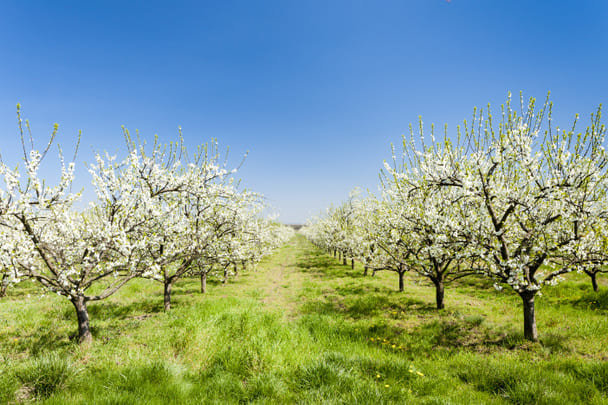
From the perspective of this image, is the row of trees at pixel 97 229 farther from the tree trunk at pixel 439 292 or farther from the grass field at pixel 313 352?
the tree trunk at pixel 439 292

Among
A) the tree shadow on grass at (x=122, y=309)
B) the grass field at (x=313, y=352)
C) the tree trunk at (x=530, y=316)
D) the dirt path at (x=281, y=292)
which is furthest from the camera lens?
the dirt path at (x=281, y=292)

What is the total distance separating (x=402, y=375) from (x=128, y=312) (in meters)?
12.5

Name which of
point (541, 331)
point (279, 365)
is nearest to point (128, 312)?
point (279, 365)

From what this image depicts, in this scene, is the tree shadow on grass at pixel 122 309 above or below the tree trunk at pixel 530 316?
below

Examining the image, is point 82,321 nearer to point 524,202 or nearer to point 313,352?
point 313,352

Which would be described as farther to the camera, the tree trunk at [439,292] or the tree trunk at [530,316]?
the tree trunk at [439,292]

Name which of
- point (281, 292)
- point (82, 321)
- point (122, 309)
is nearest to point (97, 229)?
point (82, 321)

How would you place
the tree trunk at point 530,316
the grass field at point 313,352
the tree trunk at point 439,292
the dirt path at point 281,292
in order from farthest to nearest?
Answer: the dirt path at point 281,292, the tree trunk at point 439,292, the tree trunk at point 530,316, the grass field at point 313,352

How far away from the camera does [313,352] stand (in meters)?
8.15

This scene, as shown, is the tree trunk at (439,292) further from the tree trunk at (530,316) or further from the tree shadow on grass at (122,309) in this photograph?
the tree shadow on grass at (122,309)

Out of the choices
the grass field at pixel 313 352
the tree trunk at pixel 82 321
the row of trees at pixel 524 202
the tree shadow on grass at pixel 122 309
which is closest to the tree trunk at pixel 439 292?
the grass field at pixel 313 352

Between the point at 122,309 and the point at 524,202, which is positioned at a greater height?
the point at 524,202

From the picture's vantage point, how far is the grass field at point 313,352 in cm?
566

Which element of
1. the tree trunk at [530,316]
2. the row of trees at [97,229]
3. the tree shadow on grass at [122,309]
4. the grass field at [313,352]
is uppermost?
the row of trees at [97,229]
